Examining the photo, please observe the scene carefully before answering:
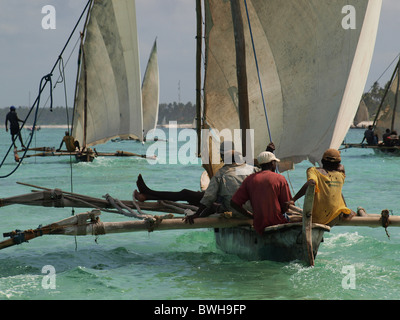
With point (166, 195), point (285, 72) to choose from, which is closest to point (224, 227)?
point (166, 195)

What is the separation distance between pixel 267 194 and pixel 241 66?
297 cm

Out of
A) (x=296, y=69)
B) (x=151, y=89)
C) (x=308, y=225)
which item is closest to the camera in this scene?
(x=308, y=225)

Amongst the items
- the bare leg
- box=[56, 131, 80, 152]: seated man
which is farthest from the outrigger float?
box=[56, 131, 80, 152]: seated man

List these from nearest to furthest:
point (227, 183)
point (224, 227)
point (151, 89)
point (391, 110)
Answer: point (227, 183), point (224, 227), point (391, 110), point (151, 89)

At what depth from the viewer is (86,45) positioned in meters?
26.3

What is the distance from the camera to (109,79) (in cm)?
2592

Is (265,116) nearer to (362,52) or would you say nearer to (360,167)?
(362,52)

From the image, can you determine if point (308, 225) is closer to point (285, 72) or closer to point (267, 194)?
point (267, 194)

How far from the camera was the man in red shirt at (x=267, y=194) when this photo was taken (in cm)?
817

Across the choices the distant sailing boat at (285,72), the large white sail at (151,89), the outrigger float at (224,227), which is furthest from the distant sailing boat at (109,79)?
the large white sail at (151,89)

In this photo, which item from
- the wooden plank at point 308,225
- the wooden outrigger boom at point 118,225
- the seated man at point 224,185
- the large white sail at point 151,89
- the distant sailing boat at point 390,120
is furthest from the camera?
the large white sail at point 151,89

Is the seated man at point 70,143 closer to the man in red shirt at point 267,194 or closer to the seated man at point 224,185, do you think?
the seated man at point 224,185

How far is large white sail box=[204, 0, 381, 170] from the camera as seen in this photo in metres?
9.90

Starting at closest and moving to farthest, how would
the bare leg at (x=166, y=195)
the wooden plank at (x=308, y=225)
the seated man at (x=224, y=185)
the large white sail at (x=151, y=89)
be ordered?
the wooden plank at (x=308, y=225) < the seated man at (x=224, y=185) < the bare leg at (x=166, y=195) < the large white sail at (x=151, y=89)
